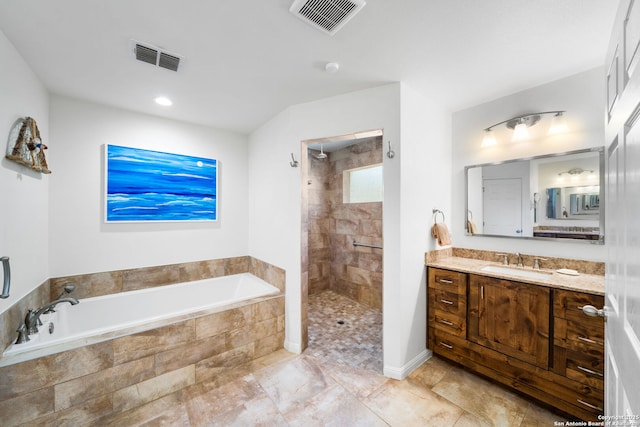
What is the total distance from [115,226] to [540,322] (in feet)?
12.4

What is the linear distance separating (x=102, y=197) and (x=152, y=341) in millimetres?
1552

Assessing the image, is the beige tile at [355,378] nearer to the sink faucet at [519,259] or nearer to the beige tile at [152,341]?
the beige tile at [152,341]

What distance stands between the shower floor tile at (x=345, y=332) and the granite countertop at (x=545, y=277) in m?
1.07

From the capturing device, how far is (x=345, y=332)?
2877 millimetres

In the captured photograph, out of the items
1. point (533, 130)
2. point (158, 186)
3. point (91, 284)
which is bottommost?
point (91, 284)

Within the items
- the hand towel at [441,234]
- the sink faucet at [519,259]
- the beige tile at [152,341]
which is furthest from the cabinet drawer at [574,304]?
the beige tile at [152,341]

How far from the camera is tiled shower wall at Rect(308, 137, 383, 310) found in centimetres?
361

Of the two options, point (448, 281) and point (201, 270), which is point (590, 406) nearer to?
point (448, 281)

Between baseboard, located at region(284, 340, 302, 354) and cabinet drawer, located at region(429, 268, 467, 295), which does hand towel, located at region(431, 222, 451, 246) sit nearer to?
cabinet drawer, located at region(429, 268, 467, 295)

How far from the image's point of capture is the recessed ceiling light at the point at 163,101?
91.7 inches

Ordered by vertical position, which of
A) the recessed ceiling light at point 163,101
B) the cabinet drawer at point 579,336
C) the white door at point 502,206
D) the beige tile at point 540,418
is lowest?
the beige tile at point 540,418

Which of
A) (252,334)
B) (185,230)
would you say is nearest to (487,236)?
Result: (252,334)

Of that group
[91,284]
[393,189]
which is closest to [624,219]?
[393,189]

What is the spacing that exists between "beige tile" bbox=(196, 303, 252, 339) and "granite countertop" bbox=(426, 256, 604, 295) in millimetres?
→ 1762
